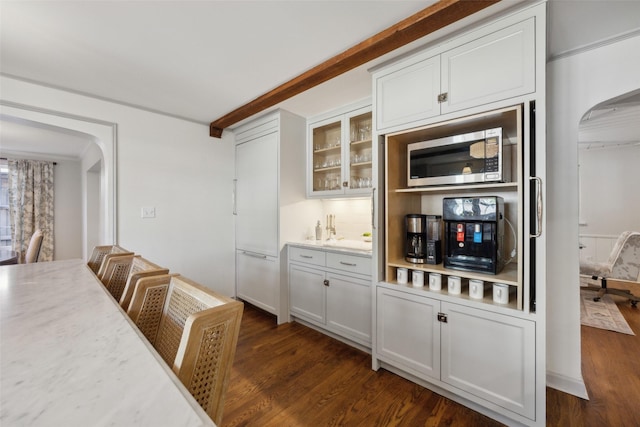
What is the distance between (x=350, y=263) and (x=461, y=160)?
121cm

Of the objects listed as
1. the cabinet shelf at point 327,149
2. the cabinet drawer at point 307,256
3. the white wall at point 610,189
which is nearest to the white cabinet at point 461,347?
the cabinet drawer at point 307,256

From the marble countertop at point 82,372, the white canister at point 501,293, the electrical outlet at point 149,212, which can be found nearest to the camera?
the marble countertop at point 82,372

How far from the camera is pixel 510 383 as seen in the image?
1.47m

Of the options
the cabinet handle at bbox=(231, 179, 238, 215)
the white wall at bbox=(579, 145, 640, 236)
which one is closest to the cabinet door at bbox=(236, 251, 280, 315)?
the cabinet handle at bbox=(231, 179, 238, 215)

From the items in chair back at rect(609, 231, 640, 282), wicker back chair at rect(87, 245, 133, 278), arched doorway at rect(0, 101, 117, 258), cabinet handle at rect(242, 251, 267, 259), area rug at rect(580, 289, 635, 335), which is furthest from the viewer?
chair back at rect(609, 231, 640, 282)

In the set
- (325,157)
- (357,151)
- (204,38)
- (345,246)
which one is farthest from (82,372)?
(325,157)

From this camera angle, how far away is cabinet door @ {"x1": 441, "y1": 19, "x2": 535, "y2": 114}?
141cm

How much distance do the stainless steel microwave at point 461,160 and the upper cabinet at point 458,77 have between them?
191 mm

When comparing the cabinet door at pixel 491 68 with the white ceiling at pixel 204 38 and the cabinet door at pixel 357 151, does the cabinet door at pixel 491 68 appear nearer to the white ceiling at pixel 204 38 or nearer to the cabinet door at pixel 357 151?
the white ceiling at pixel 204 38

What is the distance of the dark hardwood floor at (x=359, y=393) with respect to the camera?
156 centimetres

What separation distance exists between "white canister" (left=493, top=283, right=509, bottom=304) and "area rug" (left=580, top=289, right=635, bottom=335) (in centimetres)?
217

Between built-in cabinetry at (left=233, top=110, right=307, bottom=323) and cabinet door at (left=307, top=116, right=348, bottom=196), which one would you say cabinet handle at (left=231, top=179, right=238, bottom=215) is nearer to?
built-in cabinetry at (left=233, top=110, right=307, bottom=323)

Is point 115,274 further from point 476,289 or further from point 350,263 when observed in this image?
point 476,289

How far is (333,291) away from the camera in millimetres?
2512
